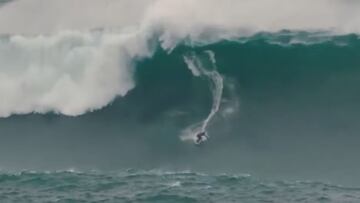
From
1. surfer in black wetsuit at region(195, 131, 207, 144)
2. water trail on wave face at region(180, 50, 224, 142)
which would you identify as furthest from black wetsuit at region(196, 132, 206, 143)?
water trail on wave face at region(180, 50, 224, 142)

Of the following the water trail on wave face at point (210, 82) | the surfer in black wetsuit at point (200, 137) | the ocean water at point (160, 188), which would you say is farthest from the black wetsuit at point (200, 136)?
the ocean water at point (160, 188)

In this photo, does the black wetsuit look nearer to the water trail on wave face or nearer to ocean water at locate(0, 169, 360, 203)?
the water trail on wave face

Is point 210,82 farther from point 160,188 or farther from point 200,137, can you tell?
point 160,188

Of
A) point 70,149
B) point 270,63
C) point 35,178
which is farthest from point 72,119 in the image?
point 270,63

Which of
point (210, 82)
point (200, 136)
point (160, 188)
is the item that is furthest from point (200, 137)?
point (160, 188)

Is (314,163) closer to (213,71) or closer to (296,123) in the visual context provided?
(296,123)

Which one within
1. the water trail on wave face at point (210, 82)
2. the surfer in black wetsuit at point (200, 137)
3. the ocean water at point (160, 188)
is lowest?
the ocean water at point (160, 188)

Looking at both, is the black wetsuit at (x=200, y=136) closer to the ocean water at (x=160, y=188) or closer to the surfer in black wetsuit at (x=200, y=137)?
the surfer in black wetsuit at (x=200, y=137)

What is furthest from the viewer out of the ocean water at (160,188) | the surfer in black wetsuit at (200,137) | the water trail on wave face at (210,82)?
the water trail on wave face at (210,82)
